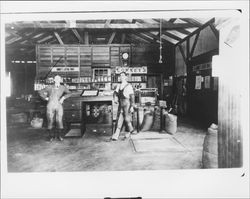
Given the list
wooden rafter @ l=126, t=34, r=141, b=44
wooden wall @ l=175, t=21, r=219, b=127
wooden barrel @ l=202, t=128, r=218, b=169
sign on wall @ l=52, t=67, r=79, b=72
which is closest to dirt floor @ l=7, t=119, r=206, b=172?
wooden barrel @ l=202, t=128, r=218, b=169

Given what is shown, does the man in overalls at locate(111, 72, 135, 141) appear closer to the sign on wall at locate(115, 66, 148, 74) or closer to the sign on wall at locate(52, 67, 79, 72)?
the sign on wall at locate(115, 66, 148, 74)

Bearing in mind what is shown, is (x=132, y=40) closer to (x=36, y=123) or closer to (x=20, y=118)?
(x=36, y=123)

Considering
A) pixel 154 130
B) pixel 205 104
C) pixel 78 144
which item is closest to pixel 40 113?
pixel 78 144

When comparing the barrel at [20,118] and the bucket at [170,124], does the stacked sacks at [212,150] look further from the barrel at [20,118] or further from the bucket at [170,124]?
the barrel at [20,118]

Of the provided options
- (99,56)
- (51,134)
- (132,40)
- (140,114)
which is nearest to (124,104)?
(140,114)

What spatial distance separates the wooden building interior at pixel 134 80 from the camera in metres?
2.79

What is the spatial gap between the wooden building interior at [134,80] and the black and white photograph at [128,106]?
2cm

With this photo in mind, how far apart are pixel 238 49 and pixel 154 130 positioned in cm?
269

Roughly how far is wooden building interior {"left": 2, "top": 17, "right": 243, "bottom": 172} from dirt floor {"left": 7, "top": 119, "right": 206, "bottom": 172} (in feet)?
0.05

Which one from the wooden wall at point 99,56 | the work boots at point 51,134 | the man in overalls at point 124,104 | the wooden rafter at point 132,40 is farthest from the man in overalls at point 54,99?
the wooden rafter at point 132,40

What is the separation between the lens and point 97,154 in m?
3.64

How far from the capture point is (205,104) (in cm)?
583

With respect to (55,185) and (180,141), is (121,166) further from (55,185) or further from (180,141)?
(180,141)

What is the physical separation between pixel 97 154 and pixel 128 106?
122 centimetres
